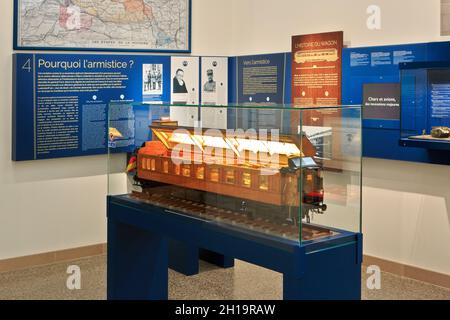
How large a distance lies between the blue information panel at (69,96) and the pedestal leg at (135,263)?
1958 mm

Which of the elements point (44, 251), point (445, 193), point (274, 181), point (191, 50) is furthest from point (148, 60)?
point (274, 181)

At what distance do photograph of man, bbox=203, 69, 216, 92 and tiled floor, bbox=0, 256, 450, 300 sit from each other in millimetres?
2246

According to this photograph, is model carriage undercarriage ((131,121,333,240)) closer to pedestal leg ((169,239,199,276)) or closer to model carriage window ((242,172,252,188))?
model carriage window ((242,172,252,188))

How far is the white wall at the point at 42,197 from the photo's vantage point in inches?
240

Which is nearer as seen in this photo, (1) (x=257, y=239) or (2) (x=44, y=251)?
(1) (x=257, y=239)

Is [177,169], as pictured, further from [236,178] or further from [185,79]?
[185,79]

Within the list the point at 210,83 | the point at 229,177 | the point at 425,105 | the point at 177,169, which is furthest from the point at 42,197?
the point at 425,105

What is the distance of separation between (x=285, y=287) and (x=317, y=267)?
0.67 feet

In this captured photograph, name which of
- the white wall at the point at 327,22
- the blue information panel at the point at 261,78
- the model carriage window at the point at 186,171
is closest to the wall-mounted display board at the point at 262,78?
the blue information panel at the point at 261,78

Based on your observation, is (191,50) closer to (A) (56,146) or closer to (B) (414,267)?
(A) (56,146)

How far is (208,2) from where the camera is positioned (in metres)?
7.47

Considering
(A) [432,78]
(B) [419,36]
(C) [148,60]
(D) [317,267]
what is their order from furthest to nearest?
(C) [148,60]
(B) [419,36]
(A) [432,78]
(D) [317,267]

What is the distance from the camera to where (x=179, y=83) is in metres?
7.25

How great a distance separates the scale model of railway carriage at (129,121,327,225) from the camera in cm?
Answer: 329
